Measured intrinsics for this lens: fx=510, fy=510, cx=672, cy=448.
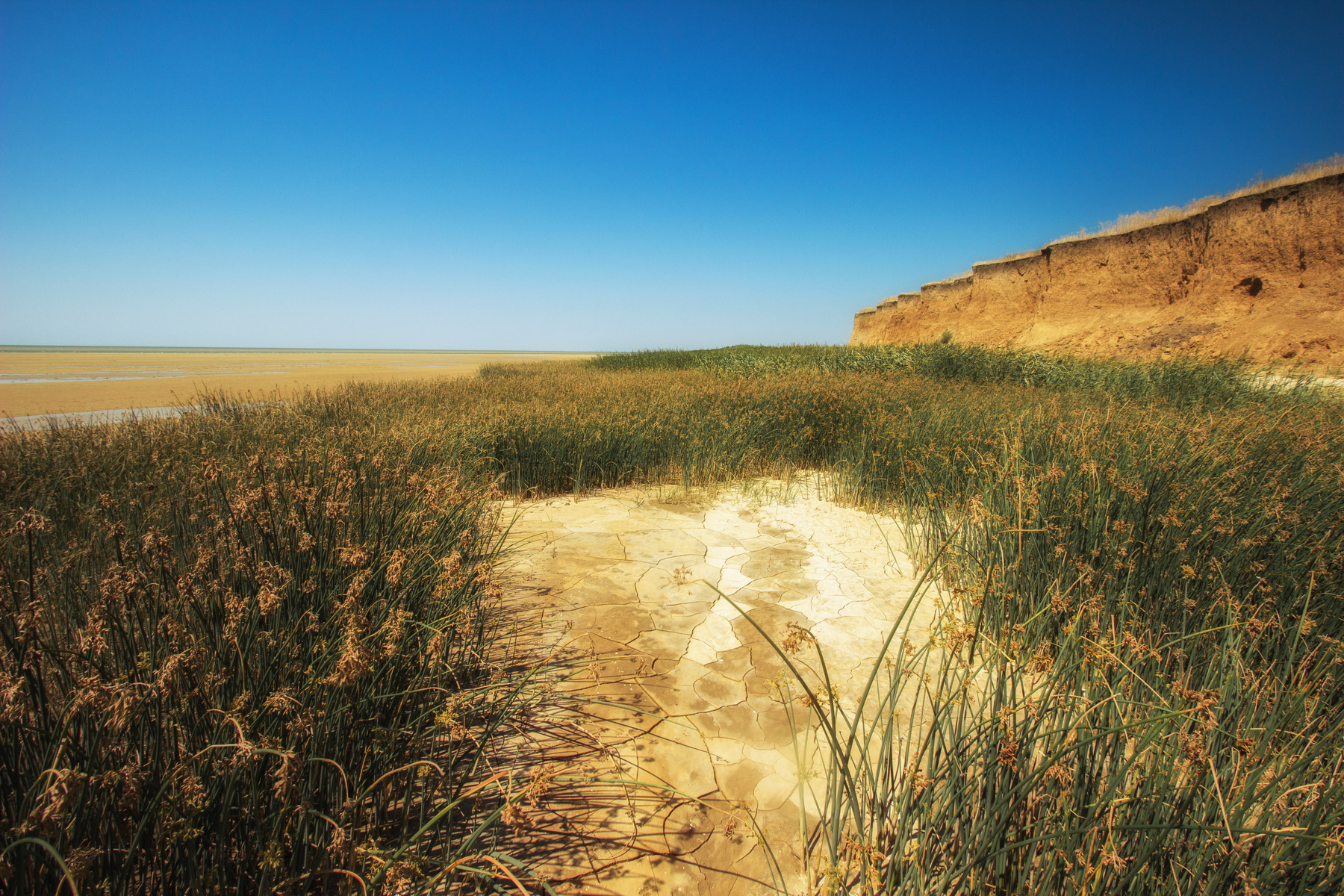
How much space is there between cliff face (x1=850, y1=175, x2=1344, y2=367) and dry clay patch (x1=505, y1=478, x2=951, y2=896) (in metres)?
12.1

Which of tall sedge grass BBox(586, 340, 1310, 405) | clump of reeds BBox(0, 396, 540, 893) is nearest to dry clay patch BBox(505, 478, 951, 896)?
clump of reeds BBox(0, 396, 540, 893)

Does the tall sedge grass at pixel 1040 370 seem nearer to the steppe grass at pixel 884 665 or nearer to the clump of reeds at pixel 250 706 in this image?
the steppe grass at pixel 884 665

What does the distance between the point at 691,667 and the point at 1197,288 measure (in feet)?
56.5

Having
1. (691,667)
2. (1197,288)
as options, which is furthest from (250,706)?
(1197,288)

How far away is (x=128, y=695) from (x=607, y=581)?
97.5 inches

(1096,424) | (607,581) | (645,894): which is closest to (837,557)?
(607,581)

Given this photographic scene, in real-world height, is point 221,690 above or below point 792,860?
above

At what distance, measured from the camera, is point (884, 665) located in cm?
256

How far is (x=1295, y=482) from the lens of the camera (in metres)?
2.83

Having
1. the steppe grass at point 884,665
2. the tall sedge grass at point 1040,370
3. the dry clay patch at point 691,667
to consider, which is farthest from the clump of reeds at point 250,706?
the tall sedge grass at point 1040,370

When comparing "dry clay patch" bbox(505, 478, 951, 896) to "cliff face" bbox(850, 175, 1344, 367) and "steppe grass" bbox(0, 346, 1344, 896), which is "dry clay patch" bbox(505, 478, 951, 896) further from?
"cliff face" bbox(850, 175, 1344, 367)

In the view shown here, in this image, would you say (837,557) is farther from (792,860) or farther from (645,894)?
(645,894)

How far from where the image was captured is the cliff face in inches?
411

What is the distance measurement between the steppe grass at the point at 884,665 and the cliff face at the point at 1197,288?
9111mm
